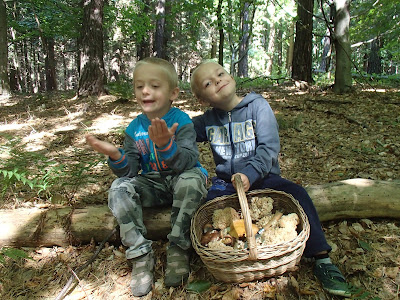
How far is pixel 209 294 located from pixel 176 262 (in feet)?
1.05

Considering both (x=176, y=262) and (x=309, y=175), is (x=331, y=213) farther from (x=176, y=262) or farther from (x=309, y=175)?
(x=176, y=262)

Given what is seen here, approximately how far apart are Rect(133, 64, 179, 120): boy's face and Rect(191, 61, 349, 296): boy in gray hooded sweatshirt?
31cm

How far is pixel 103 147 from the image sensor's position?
6.45 ft

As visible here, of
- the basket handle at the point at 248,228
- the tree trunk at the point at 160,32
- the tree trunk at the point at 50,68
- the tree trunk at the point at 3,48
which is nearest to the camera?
the basket handle at the point at 248,228

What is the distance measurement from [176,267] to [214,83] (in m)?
1.48

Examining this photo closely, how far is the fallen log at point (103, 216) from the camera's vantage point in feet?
7.58

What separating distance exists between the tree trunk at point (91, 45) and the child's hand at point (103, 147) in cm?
671

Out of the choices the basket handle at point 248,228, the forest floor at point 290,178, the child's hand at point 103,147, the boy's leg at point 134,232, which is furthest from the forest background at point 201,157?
the child's hand at point 103,147

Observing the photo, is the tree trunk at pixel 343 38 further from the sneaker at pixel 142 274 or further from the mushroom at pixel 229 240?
the sneaker at pixel 142 274

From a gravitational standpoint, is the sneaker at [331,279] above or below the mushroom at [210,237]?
below

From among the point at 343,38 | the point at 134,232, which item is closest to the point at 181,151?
the point at 134,232

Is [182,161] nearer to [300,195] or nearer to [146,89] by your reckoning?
[146,89]

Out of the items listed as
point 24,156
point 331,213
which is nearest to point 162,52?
point 24,156

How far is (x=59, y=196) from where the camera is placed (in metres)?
2.62
